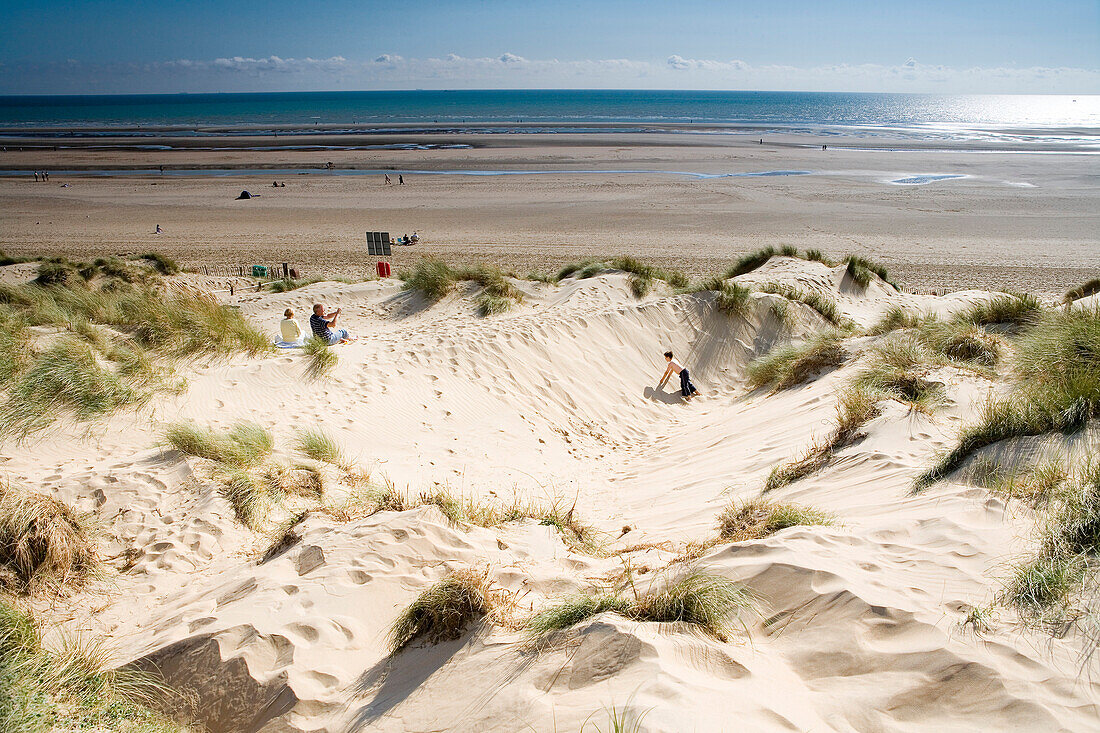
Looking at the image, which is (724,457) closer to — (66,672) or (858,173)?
(66,672)

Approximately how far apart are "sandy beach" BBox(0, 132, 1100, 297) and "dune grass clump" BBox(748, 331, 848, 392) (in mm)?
9265

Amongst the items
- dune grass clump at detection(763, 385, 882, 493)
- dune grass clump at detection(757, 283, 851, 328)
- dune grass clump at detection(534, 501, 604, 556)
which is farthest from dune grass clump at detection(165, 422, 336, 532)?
dune grass clump at detection(757, 283, 851, 328)

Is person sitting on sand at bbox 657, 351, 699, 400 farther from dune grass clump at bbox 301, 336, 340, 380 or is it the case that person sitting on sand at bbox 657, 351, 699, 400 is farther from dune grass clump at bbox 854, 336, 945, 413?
dune grass clump at bbox 301, 336, 340, 380

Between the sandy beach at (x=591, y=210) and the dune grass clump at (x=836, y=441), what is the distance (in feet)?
42.4

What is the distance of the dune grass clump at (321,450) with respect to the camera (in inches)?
242

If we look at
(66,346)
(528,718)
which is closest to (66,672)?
(528,718)

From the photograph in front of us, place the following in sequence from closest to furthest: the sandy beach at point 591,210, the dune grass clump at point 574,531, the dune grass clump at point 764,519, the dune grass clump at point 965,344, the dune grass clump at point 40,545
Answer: the dune grass clump at point 40,545 → the dune grass clump at point 764,519 → the dune grass clump at point 574,531 → the dune grass clump at point 965,344 → the sandy beach at point 591,210

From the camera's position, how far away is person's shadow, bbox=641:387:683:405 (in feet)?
33.8

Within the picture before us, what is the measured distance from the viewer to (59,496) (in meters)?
4.88

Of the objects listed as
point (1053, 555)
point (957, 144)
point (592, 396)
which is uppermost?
point (957, 144)

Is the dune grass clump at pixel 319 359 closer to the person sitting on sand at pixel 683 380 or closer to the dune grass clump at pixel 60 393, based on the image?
the dune grass clump at pixel 60 393

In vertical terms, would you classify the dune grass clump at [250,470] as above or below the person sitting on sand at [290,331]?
below

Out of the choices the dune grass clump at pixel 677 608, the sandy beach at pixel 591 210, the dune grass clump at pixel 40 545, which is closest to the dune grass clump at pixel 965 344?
the dune grass clump at pixel 677 608

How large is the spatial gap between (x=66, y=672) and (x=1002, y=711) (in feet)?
13.4
